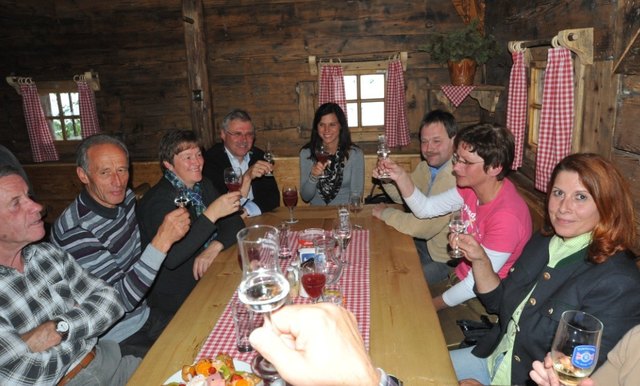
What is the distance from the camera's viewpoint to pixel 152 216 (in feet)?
8.86

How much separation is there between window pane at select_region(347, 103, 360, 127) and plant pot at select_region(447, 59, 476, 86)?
1.42m

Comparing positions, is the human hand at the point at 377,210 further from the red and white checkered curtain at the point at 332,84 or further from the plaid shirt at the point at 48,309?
the red and white checkered curtain at the point at 332,84

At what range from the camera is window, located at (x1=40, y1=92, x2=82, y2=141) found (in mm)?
6463

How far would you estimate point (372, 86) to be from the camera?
6051mm

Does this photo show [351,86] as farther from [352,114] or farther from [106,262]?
[106,262]

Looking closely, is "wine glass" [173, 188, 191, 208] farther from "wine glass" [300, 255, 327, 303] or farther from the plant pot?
the plant pot

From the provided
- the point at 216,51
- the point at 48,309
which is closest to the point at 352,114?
the point at 216,51

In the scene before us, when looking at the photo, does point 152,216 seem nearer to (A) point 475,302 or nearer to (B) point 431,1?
(A) point 475,302

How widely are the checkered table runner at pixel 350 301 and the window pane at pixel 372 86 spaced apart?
144 inches

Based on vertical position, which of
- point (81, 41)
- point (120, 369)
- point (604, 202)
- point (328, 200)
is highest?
point (81, 41)

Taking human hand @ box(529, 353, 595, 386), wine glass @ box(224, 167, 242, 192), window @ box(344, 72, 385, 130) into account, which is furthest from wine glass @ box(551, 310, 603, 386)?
window @ box(344, 72, 385, 130)

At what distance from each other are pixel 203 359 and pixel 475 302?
69.5 inches

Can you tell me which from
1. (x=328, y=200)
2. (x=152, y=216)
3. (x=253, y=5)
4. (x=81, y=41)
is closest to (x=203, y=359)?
(x=152, y=216)

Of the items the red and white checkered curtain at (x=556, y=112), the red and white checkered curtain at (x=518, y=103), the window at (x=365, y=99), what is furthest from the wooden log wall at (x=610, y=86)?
the window at (x=365, y=99)
